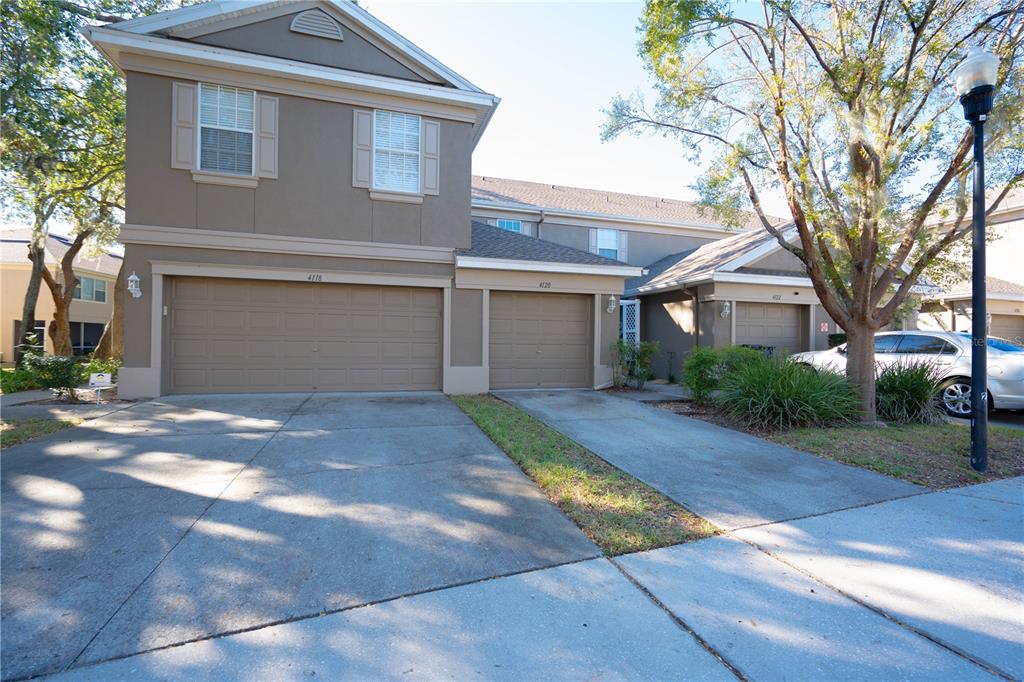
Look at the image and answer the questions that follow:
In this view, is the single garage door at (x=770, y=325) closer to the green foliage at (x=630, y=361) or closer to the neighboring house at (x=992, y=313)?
the green foliage at (x=630, y=361)

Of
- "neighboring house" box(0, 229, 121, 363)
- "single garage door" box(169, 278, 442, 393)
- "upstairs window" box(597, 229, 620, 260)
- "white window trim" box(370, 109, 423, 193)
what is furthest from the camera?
"neighboring house" box(0, 229, 121, 363)

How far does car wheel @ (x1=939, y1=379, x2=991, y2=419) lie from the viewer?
868 centimetres

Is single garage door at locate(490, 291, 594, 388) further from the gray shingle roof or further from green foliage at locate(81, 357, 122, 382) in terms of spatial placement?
green foliage at locate(81, 357, 122, 382)

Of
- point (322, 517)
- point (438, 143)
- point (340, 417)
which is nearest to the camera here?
point (322, 517)

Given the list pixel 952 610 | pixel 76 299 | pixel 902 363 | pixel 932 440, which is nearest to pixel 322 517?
pixel 952 610

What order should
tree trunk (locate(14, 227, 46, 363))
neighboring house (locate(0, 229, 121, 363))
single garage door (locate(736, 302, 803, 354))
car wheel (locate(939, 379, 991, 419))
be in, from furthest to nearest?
1. neighboring house (locate(0, 229, 121, 363))
2. tree trunk (locate(14, 227, 46, 363))
3. single garage door (locate(736, 302, 803, 354))
4. car wheel (locate(939, 379, 991, 419))

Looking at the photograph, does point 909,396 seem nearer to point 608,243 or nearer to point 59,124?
point 608,243

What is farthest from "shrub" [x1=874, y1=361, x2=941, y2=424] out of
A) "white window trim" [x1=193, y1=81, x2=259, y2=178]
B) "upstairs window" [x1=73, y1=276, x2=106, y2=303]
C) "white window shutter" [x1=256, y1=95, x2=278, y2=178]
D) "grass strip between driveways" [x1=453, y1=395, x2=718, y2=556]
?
"upstairs window" [x1=73, y1=276, x2=106, y2=303]

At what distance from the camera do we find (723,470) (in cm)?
512

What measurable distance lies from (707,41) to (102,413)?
11452 mm

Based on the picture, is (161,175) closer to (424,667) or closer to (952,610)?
(424,667)

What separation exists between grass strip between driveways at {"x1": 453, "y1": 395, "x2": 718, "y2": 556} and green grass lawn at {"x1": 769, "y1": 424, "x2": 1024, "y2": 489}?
9.72 ft

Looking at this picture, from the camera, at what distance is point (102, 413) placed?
7246 millimetres

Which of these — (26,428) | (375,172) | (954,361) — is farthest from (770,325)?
(26,428)
